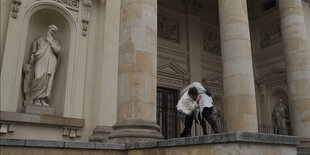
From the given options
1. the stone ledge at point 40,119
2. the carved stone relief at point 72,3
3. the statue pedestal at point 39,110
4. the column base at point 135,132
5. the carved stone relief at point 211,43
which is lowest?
the column base at point 135,132

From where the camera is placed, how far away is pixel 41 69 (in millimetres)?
9469

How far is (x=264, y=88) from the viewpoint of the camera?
18.8m

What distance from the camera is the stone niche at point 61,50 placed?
29.4ft

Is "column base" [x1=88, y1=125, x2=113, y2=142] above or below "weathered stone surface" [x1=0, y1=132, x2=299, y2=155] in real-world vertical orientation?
above

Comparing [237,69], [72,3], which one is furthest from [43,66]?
[237,69]

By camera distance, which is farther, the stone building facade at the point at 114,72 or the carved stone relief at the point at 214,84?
the carved stone relief at the point at 214,84

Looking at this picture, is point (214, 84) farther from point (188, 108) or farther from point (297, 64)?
point (188, 108)

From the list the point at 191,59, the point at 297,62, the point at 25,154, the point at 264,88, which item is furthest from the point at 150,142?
the point at 264,88

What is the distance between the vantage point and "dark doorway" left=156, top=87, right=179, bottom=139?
15061mm

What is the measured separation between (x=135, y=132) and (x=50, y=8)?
637 centimetres

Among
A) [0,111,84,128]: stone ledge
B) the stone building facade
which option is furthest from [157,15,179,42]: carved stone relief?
[0,111,84,128]: stone ledge

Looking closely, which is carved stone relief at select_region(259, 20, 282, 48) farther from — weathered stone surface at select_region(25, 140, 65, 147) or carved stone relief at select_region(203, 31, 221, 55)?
weathered stone surface at select_region(25, 140, 65, 147)

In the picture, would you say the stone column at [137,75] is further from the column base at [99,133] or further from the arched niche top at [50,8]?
the arched niche top at [50,8]

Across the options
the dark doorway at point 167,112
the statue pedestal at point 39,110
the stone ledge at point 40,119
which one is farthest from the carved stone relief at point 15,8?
the dark doorway at point 167,112
